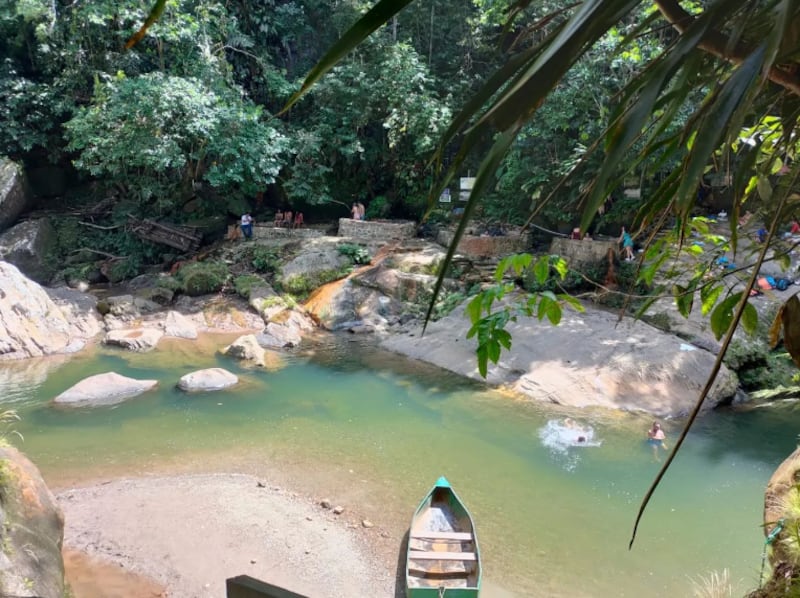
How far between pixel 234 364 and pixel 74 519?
17.1 feet

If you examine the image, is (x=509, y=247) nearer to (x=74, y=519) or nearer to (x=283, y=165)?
(x=283, y=165)

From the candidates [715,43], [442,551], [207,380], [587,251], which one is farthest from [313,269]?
[715,43]

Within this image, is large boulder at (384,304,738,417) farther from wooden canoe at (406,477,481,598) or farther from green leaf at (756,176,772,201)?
green leaf at (756,176,772,201)

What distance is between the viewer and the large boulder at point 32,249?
16.1 m

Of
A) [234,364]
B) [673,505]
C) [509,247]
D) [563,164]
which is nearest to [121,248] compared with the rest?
[234,364]

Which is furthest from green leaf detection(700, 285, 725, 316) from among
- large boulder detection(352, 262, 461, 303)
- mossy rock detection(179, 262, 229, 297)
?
mossy rock detection(179, 262, 229, 297)

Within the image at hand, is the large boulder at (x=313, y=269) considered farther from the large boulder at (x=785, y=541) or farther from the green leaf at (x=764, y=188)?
the green leaf at (x=764, y=188)

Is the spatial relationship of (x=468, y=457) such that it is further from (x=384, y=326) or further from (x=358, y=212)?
(x=358, y=212)

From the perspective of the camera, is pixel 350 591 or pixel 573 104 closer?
pixel 350 591

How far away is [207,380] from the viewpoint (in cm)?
1088

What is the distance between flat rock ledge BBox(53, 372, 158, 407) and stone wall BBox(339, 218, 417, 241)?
28.2ft

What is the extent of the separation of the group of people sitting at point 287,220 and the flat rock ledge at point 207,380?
8.59 meters

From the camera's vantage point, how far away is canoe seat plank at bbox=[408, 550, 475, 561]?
5.88 metres

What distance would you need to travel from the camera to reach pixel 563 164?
13.8 meters
